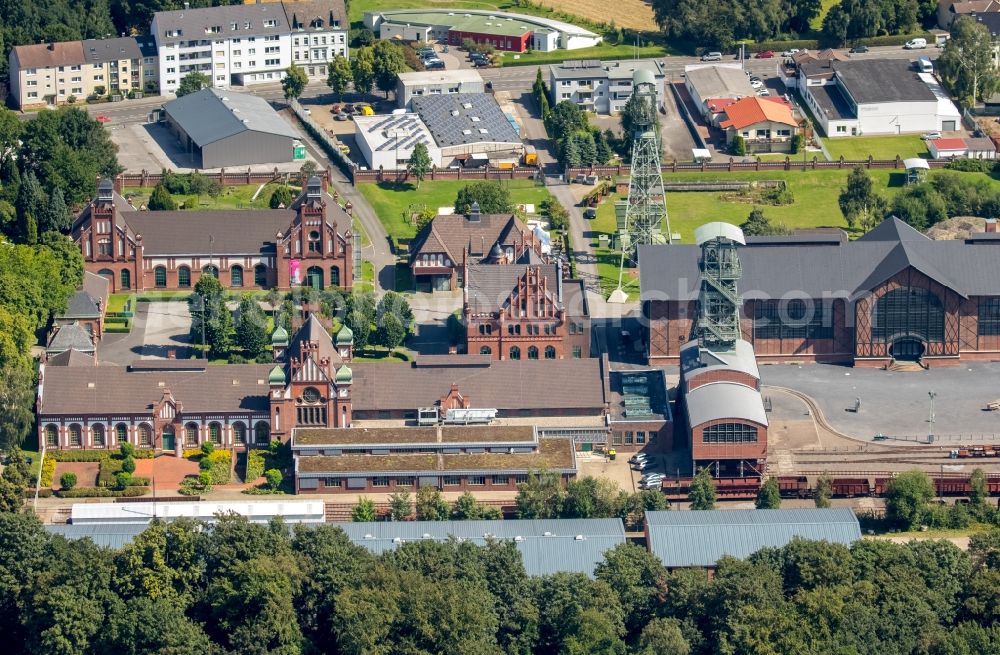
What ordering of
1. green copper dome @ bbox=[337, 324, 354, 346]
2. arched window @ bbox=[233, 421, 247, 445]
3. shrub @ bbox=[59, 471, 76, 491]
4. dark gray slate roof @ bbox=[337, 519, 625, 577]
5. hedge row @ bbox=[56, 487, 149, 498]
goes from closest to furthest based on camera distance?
dark gray slate roof @ bbox=[337, 519, 625, 577] → hedge row @ bbox=[56, 487, 149, 498] → shrub @ bbox=[59, 471, 76, 491] → arched window @ bbox=[233, 421, 247, 445] → green copper dome @ bbox=[337, 324, 354, 346]

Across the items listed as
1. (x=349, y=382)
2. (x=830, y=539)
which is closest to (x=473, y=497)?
(x=349, y=382)

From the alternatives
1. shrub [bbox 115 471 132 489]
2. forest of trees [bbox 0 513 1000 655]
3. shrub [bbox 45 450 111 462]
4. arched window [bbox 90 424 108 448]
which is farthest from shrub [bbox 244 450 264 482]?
forest of trees [bbox 0 513 1000 655]

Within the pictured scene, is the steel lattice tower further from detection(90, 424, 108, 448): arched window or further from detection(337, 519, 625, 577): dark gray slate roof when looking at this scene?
detection(90, 424, 108, 448): arched window

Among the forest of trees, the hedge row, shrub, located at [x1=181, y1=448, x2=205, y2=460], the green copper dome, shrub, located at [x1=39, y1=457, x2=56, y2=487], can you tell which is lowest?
the forest of trees

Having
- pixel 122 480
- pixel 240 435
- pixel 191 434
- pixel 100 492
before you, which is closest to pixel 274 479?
pixel 240 435

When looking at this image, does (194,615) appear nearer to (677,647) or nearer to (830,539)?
(677,647)

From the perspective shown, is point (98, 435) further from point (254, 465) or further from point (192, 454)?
point (254, 465)

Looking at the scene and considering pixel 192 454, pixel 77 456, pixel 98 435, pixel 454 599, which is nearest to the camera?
pixel 454 599
